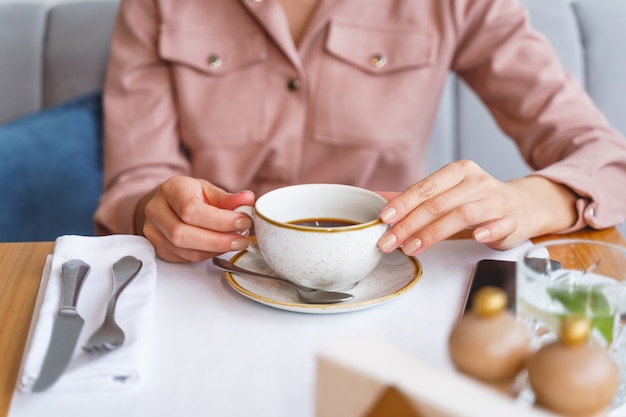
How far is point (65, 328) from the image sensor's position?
69 centimetres

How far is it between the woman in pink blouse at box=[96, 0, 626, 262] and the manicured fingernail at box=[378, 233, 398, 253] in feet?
1.67

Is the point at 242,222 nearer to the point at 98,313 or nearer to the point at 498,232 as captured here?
the point at 98,313

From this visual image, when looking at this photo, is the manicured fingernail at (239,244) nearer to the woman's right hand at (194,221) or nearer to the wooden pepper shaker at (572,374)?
the woman's right hand at (194,221)

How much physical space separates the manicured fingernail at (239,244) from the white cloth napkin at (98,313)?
86 mm

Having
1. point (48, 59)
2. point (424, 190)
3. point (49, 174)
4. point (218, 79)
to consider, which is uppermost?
point (424, 190)

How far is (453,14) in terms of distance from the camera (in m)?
1.26

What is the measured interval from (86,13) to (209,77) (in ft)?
1.80

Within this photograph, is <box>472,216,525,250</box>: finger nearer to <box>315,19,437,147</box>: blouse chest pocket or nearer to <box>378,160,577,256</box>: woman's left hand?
<box>378,160,577,256</box>: woman's left hand

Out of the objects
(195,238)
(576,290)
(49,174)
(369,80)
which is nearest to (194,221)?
(195,238)

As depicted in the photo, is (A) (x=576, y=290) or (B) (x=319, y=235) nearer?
(A) (x=576, y=290)

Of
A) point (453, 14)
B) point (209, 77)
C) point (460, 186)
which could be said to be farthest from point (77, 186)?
point (460, 186)

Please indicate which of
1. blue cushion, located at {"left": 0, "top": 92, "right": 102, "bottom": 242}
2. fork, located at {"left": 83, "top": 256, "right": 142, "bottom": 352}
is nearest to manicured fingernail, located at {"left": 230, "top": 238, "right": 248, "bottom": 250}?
fork, located at {"left": 83, "top": 256, "right": 142, "bottom": 352}

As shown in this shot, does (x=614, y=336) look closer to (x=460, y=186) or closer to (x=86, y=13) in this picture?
(x=460, y=186)

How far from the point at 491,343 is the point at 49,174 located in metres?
1.24
